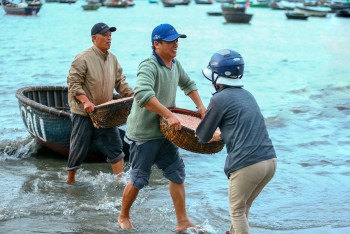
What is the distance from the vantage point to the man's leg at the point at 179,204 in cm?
566

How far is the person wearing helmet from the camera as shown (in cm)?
451

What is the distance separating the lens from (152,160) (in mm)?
5512

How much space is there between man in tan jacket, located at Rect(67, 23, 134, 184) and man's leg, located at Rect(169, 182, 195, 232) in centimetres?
144

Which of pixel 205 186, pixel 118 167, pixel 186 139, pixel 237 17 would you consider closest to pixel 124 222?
pixel 186 139

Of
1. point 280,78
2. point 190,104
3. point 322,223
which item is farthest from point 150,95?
point 280,78

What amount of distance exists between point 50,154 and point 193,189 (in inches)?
101

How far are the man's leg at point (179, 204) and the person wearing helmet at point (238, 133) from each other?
103 centimetres

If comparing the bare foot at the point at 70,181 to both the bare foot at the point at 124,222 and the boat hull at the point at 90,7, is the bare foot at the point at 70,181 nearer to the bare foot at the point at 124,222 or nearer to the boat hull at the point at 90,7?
the bare foot at the point at 124,222

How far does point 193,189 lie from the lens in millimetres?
7828

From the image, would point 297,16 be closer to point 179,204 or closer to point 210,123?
point 179,204

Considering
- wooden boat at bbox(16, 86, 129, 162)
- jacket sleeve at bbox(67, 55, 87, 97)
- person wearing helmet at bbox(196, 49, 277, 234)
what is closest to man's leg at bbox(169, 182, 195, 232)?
person wearing helmet at bbox(196, 49, 277, 234)

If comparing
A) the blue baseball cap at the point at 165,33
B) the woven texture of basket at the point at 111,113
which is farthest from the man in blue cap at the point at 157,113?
the woven texture of basket at the point at 111,113

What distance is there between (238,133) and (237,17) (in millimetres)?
65822

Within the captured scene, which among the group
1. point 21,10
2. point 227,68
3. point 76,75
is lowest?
point 21,10
